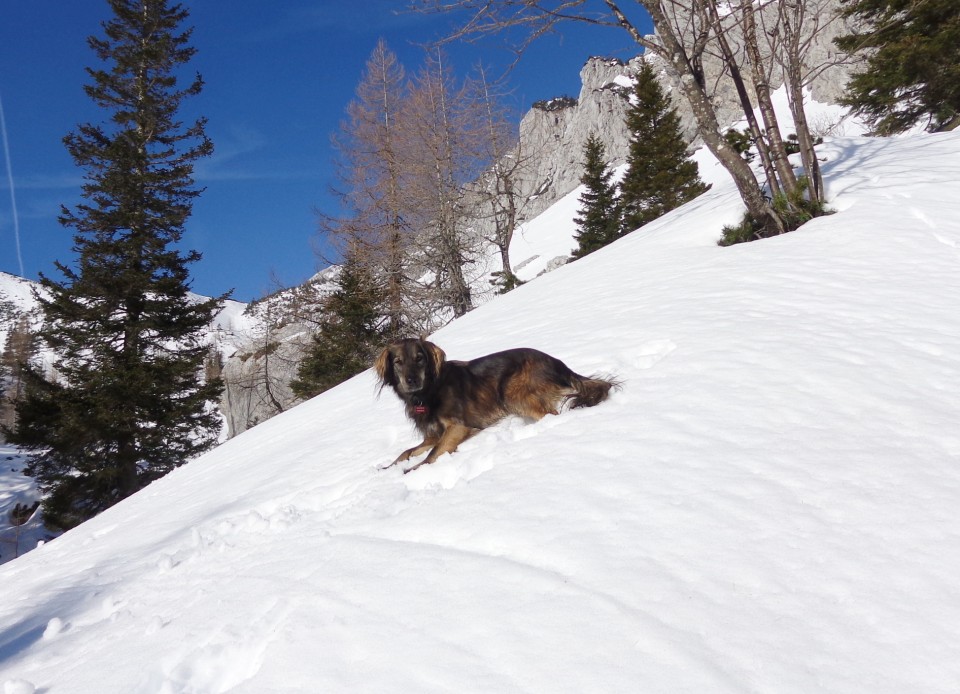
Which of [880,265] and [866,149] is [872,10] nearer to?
[866,149]

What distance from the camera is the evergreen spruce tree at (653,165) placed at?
91.3 feet

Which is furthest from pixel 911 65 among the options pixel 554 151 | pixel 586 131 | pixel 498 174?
pixel 586 131

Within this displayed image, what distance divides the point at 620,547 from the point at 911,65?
63.3ft

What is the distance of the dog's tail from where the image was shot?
4160 mm

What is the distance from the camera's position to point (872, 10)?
16000 millimetres

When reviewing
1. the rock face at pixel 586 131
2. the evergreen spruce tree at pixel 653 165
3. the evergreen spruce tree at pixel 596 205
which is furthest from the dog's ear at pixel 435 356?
the rock face at pixel 586 131

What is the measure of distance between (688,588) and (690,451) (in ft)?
3.70

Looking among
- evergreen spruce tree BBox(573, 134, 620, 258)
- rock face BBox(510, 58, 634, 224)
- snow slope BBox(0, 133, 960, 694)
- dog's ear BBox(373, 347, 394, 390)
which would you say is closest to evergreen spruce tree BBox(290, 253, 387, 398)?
evergreen spruce tree BBox(573, 134, 620, 258)

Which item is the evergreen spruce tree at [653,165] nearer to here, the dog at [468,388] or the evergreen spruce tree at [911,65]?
the evergreen spruce tree at [911,65]

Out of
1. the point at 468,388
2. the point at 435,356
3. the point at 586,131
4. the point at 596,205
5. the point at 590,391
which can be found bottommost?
the point at 590,391

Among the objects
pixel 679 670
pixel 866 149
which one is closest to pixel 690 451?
pixel 679 670

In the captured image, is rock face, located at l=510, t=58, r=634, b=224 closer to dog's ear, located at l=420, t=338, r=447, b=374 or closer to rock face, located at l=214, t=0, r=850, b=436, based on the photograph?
rock face, located at l=214, t=0, r=850, b=436

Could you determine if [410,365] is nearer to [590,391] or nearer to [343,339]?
[590,391]

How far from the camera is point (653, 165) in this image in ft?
94.0
